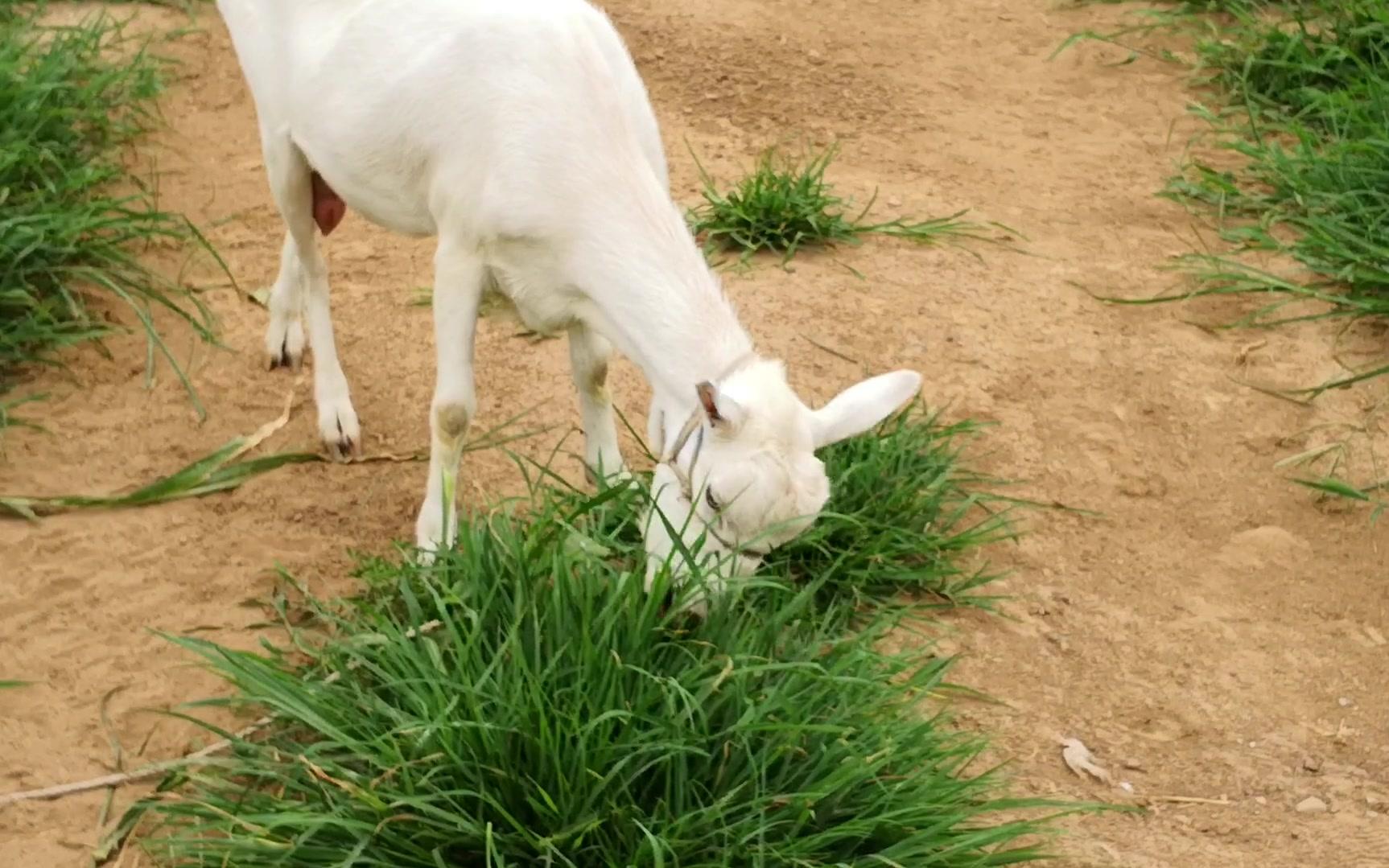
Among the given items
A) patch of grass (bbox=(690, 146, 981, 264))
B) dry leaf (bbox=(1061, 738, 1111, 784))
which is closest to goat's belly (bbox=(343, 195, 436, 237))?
patch of grass (bbox=(690, 146, 981, 264))

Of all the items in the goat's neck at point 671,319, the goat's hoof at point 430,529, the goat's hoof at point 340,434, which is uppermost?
the goat's neck at point 671,319

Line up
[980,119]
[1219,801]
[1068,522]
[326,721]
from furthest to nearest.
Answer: [980,119], [1068,522], [1219,801], [326,721]

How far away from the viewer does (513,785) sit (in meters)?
3.04

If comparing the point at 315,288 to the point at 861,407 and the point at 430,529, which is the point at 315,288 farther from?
the point at 861,407

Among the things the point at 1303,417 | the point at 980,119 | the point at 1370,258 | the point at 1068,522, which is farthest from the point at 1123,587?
the point at 980,119

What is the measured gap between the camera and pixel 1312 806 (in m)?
3.68

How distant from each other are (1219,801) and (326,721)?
6.66 feet

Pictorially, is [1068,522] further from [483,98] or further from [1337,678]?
[483,98]

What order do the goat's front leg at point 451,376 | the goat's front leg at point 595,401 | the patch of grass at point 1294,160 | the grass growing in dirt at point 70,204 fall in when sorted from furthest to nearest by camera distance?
1. the patch of grass at point 1294,160
2. the grass growing in dirt at point 70,204
3. the goat's front leg at point 595,401
4. the goat's front leg at point 451,376

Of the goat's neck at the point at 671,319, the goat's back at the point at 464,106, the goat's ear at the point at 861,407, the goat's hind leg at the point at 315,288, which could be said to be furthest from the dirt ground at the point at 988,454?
the goat's neck at the point at 671,319

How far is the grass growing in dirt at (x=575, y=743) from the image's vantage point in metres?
3.01

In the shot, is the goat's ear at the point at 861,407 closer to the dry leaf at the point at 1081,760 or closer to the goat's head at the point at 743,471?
the goat's head at the point at 743,471

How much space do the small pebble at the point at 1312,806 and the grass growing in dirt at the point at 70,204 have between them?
344cm

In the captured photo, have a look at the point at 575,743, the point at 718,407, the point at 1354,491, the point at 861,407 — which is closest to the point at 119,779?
the point at 575,743
